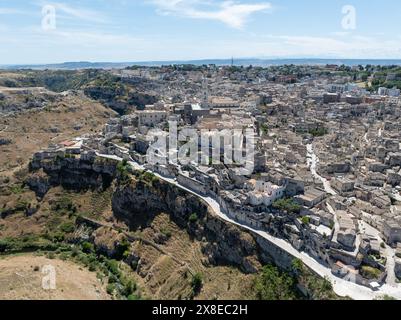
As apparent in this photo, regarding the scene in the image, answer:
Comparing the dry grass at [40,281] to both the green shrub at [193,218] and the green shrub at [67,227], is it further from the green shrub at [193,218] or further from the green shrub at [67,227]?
the green shrub at [193,218]

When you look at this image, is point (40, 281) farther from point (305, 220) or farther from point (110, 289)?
point (305, 220)

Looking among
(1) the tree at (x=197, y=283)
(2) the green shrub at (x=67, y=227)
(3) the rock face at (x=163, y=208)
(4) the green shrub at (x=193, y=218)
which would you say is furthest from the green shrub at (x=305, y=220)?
(2) the green shrub at (x=67, y=227)

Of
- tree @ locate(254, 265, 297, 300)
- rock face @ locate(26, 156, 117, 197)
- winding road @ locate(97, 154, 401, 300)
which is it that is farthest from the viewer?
rock face @ locate(26, 156, 117, 197)

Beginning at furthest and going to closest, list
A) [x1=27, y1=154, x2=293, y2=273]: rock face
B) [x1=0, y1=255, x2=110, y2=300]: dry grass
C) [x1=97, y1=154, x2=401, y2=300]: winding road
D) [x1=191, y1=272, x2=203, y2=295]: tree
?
[x1=0, y1=255, x2=110, y2=300]: dry grass → [x1=27, y1=154, x2=293, y2=273]: rock face → [x1=191, y1=272, x2=203, y2=295]: tree → [x1=97, y1=154, x2=401, y2=300]: winding road

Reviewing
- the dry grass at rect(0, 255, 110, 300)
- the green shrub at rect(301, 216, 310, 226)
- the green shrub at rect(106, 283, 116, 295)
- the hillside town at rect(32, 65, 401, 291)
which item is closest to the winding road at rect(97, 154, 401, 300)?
the hillside town at rect(32, 65, 401, 291)

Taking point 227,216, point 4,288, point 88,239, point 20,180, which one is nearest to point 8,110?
point 20,180

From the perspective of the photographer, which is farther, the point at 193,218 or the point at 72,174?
the point at 72,174

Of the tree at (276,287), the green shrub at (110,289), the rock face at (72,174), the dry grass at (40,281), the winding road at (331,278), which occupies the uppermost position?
the rock face at (72,174)

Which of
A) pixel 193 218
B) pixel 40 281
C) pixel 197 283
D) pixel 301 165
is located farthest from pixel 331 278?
pixel 40 281

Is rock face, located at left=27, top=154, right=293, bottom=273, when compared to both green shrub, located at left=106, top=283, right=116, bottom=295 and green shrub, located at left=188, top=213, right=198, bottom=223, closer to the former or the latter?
green shrub, located at left=188, top=213, right=198, bottom=223
